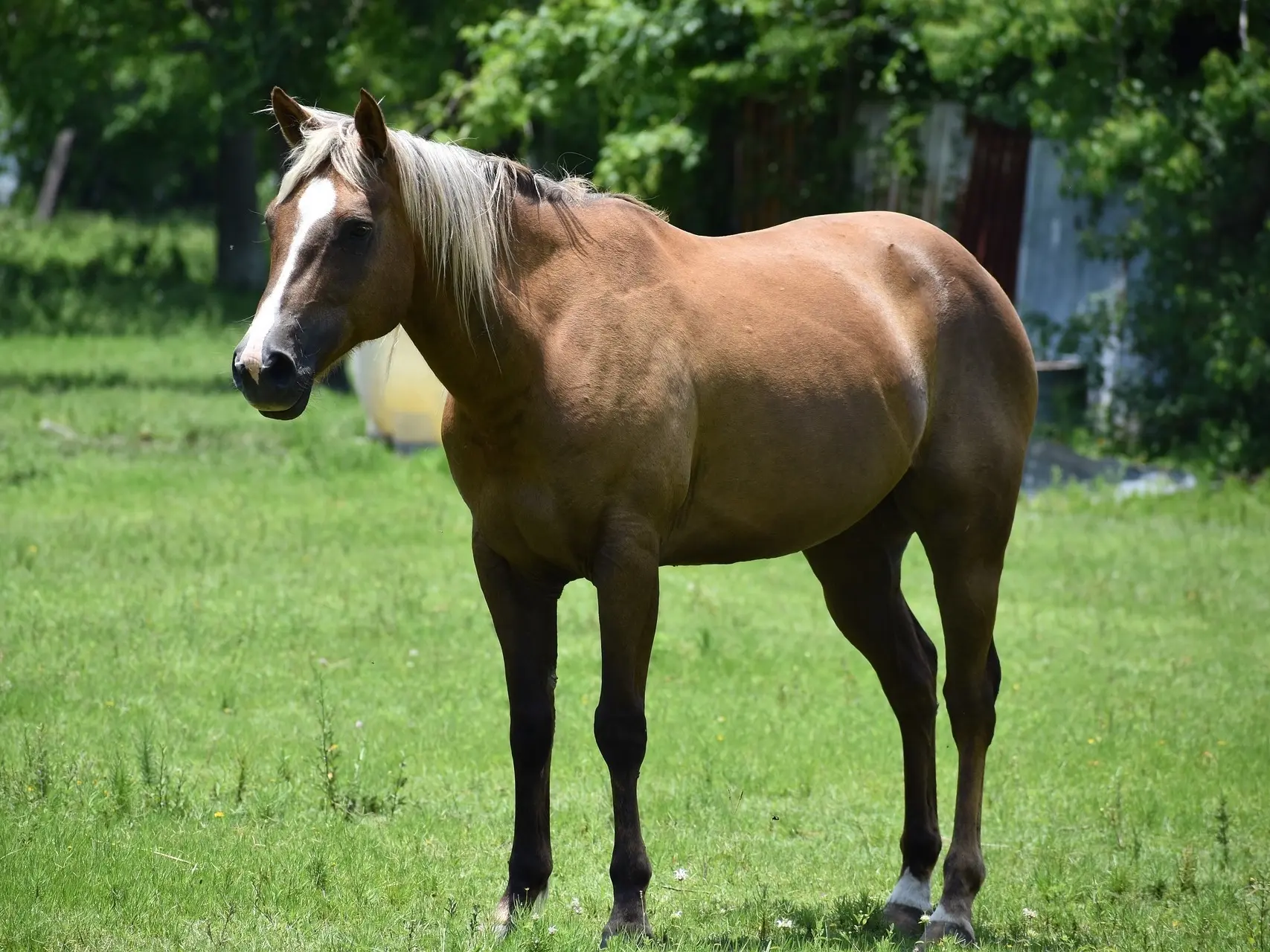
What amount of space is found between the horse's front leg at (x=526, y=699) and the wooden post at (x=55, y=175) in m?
36.3

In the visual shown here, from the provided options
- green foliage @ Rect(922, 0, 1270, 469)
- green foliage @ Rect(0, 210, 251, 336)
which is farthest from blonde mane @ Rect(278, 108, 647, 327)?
green foliage @ Rect(0, 210, 251, 336)

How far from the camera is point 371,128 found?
4.13 m

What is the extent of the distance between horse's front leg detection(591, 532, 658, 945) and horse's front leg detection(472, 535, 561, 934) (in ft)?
0.80

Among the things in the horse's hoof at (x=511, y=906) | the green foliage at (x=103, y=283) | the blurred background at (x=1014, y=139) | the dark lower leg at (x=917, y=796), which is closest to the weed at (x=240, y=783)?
the horse's hoof at (x=511, y=906)

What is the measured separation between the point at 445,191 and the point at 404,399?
8.92 m

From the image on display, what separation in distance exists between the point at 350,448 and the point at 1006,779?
25.5ft

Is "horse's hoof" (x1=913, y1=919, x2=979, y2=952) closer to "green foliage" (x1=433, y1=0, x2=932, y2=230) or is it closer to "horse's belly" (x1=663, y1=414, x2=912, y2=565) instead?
"horse's belly" (x1=663, y1=414, x2=912, y2=565)

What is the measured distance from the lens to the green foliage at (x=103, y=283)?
74.7ft

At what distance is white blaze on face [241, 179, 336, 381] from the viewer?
3883 mm

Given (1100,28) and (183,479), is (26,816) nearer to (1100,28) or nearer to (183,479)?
(183,479)

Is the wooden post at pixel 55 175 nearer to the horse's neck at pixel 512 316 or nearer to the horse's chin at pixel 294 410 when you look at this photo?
the horse's neck at pixel 512 316

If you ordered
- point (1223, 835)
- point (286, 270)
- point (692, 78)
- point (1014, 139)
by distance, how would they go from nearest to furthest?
1. point (286, 270)
2. point (1223, 835)
3. point (692, 78)
4. point (1014, 139)

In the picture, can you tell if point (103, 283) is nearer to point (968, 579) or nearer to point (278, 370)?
point (968, 579)

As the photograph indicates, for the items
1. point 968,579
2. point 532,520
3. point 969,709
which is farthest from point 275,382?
point 969,709
